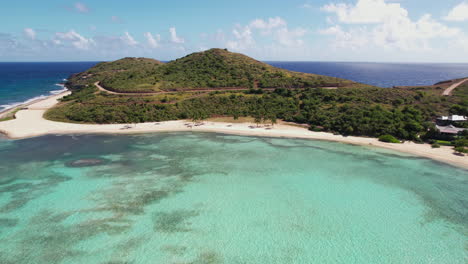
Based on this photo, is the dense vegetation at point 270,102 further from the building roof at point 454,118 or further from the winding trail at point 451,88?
the building roof at point 454,118

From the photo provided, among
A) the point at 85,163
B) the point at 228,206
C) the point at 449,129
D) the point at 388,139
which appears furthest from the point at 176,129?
the point at 449,129

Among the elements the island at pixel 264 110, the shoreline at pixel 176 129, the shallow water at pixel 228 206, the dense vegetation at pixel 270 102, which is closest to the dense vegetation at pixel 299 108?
the dense vegetation at pixel 270 102

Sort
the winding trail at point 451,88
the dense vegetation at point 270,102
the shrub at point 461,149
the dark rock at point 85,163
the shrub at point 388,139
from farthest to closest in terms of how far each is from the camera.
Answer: the winding trail at point 451,88 → the dense vegetation at point 270,102 → the shrub at point 388,139 → the shrub at point 461,149 → the dark rock at point 85,163

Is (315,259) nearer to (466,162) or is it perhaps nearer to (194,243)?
(194,243)

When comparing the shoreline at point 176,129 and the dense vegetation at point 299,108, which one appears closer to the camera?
the shoreline at point 176,129

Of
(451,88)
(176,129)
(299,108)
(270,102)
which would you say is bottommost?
(176,129)

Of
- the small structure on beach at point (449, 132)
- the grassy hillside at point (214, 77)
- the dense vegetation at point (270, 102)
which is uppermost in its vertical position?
the grassy hillside at point (214, 77)

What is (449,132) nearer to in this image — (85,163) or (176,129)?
(176,129)
